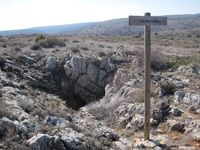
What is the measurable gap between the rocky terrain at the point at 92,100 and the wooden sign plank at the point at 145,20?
134 inches

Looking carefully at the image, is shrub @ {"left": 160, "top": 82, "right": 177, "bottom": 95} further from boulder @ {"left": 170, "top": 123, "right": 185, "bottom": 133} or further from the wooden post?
the wooden post

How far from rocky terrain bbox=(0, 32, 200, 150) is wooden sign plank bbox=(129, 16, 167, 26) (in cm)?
340

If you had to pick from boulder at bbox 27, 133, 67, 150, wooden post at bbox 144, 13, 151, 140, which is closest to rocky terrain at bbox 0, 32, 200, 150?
→ boulder at bbox 27, 133, 67, 150

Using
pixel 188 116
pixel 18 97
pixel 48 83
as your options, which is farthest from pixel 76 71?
pixel 188 116

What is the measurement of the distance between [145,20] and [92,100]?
9323 millimetres

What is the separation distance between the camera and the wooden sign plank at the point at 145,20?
10156mm

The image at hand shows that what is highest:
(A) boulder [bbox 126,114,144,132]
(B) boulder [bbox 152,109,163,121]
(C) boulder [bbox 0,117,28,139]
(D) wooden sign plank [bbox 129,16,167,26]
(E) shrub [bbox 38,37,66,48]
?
(D) wooden sign plank [bbox 129,16,167,26]

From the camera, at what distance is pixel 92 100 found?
1891 centimetres

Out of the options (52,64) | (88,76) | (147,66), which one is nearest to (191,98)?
(147,66)

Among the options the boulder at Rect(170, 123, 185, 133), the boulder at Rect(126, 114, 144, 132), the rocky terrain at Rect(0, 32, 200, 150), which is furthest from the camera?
the boulder at Rect(126, 114, 144, 132)

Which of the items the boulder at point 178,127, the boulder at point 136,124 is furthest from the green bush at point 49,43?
the boulder at point 178,127

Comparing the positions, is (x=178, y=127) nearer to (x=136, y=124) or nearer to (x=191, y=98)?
(x=136, y=124)

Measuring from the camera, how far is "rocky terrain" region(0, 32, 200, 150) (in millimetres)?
9000

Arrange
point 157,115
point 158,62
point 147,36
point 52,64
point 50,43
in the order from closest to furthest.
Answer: point 147,36
point 157,115
point 158,62
point 52,64
point 50,43
